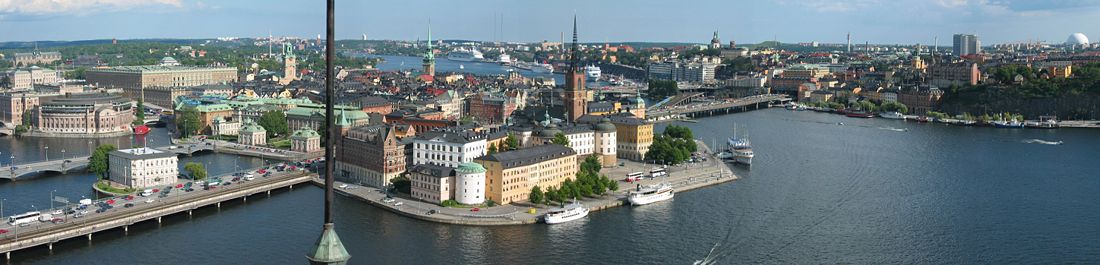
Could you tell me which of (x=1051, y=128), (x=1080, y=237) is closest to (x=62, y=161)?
(x=1080, y=237)

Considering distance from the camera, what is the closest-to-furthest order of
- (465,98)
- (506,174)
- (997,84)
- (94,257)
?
1. (94,257)
2. (506,174)
3. (465,98)
4. (997,84)

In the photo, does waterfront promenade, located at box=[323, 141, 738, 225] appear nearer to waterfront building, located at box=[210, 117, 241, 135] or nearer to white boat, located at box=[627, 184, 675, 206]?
white boat, located at box=[627, 184, 675, 206]

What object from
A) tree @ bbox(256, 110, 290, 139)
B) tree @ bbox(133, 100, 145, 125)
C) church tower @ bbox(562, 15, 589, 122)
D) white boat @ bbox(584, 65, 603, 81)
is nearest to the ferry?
church tower @ bbox(562, 15, 589, 122)

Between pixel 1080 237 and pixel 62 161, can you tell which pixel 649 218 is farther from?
pixel 62 161

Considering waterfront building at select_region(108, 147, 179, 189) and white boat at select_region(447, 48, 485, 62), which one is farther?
white boat at select_region(447, 48, 485, 62)

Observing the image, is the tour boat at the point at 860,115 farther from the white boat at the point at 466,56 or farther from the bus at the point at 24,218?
the white boat at the point at 466,56

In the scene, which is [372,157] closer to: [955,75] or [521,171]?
[521,171]

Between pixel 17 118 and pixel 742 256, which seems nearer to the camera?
pixel 742 256
